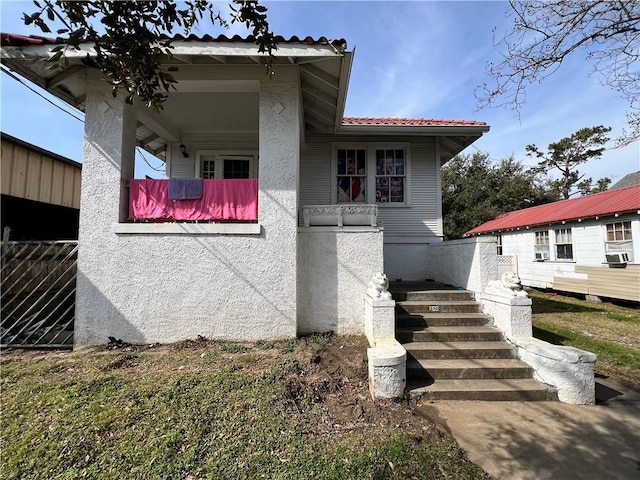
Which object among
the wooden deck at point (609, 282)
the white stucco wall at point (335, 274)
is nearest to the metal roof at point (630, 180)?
the wooden deck at point (609, 282)

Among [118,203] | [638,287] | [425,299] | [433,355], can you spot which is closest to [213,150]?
[118,203]

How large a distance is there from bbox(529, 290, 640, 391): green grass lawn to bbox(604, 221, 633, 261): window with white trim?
1.94 metres

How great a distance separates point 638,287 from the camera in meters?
9.46

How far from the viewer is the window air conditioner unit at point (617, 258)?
9812mm

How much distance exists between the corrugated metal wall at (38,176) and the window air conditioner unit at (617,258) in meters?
16.7

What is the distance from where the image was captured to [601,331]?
263 inches

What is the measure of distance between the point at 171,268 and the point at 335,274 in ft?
9.37

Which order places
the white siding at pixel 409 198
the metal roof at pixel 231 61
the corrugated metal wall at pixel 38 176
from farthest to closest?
the white siding at pixel 409 198 → the corrugated metal wall at pixel 38 176 → the metal roof at pixel 231 61

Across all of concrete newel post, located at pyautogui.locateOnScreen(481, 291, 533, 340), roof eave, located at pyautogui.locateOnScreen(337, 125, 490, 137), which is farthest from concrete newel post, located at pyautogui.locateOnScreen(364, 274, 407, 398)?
roof eave, located at pyautogui.locateOnScreen(337, 125, 490, 137)

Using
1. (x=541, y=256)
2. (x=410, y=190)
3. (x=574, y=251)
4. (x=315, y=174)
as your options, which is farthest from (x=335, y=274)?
(x=541, y=256)

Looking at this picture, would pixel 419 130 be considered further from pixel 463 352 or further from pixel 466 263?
pixel 463 352

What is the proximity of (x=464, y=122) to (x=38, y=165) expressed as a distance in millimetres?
10118

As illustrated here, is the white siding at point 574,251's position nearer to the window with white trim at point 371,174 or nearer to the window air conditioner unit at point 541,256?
the window air conditioner unit at point 541,256

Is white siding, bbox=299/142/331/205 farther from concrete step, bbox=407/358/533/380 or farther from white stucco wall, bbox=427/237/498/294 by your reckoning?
concrete step, bbox=407/358/533/380
